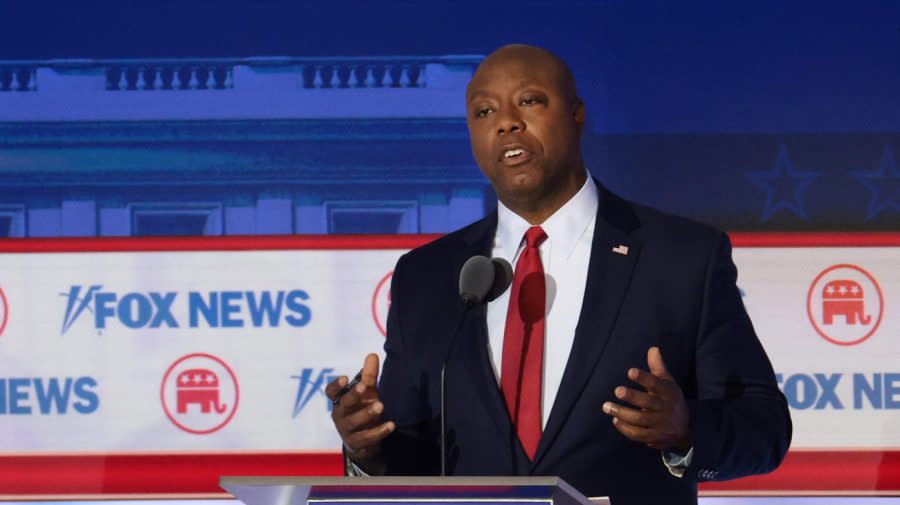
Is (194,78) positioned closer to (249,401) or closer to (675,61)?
(249,401)

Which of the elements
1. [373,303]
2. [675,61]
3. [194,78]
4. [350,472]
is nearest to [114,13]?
[194,78]

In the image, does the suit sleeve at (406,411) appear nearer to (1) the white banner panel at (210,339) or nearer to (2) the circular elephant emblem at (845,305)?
(1) the white banner panel at (210,339)

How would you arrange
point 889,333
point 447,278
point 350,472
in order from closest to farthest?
point 350,472, point 447,278, point 889,333

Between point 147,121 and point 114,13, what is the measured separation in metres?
0.34

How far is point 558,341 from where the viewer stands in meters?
2.11

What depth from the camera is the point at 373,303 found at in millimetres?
3227

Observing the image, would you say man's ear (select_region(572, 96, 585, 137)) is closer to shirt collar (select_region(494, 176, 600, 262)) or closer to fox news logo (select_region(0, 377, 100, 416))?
shirt collar (select_region(494, 176, 600, 262))

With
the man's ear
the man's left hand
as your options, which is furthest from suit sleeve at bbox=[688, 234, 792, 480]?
the man's ear

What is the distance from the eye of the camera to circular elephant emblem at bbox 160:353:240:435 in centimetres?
323

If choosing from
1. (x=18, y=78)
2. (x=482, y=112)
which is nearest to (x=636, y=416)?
(x=482, y=112)

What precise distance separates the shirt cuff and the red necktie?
24 cm

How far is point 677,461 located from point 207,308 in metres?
1.72

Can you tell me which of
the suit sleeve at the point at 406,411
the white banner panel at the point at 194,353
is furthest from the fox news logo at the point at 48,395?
the suit sleeve at the point at 406,411

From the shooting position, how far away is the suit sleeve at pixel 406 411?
2.12 meters
